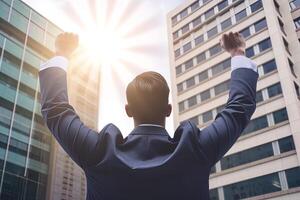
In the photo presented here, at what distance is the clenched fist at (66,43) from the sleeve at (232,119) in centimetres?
80

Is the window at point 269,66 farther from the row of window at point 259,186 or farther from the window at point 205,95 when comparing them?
the row of window at point 259,186

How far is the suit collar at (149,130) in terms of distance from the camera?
1.55m

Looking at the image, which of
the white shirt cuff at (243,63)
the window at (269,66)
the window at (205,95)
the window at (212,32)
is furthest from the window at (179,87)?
the white shirt cuff at (243,63)

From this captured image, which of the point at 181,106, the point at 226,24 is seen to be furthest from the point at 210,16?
the point at 181,106

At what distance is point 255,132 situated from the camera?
122ft

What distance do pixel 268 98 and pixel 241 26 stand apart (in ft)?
33.9

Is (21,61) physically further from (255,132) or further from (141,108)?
(141,108)

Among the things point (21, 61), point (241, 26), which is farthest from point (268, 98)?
point (21, 61)

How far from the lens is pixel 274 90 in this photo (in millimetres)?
37656

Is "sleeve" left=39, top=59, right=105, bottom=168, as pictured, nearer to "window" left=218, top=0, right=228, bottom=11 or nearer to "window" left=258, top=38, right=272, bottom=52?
"window" left=258, top=38, right=272, bottom=52

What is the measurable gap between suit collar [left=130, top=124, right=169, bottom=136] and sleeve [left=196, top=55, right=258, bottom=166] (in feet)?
0.52

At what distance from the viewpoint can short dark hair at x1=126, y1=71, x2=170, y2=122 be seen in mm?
1625

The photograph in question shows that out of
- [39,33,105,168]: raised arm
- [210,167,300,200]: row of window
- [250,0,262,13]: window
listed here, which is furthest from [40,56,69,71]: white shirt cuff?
[250,0,262,13]: window

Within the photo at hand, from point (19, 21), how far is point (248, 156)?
27.1 meters
